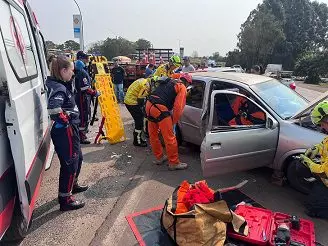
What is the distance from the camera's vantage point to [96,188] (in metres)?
4.58

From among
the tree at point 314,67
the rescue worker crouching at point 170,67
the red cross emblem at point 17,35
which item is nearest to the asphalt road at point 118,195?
the rescue worker crouching at point 170,67

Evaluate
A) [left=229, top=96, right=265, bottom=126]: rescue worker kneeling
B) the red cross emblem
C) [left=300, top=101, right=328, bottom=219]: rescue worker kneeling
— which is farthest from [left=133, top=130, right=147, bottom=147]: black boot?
[left=300, top=101, right=328, bottom=219]: rescue worker kneeling

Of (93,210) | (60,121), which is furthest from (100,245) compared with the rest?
(60,121)

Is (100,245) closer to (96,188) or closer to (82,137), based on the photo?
(96,188)

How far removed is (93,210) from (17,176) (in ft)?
5.06

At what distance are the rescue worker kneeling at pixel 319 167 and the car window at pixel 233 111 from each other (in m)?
1.01

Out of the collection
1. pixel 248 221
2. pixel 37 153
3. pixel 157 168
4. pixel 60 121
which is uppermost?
pixel 60 121

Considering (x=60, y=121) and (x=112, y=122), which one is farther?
(x=112, y=122)

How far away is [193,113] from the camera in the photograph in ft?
18.2

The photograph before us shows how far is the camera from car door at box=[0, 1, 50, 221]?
8.16ft

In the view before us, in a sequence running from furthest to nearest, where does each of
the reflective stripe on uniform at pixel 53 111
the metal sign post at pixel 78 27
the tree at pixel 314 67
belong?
1. the tree at pixel 314 67
2. the metal sign post at pixel 78 27
3. the reflective stripe on uniform at pixel 53 111

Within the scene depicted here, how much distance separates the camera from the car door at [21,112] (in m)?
2.49

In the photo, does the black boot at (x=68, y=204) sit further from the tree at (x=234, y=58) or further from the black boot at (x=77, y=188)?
the tree at (x=234, y=58)

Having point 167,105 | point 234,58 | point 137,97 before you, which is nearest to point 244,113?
point 167,105
